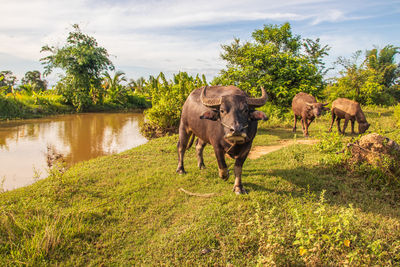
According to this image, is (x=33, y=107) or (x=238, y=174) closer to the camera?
(x=238, y=174)

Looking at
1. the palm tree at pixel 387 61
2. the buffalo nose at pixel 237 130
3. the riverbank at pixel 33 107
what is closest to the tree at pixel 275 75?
the buffalo nose at pixel 237 130

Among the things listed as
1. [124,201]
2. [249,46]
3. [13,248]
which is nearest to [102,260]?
[13,248]

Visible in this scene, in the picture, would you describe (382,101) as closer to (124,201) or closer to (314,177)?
(314,177)

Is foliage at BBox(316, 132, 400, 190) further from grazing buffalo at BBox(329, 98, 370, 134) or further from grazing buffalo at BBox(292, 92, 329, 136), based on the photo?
grazing buffalo at BBox(329, 98, 370, 134)

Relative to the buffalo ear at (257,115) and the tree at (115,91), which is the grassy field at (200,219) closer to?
the buffalo ear at (257,115)

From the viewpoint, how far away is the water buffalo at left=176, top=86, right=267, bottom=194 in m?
3.35

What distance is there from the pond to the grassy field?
1.72 m

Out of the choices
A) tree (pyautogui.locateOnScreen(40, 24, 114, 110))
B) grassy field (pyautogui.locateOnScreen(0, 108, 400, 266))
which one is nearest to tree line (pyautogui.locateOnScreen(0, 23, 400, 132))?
tree (pyautogui.locateOnScreen(40, 24, 114, 110))

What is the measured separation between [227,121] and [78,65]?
1907cm

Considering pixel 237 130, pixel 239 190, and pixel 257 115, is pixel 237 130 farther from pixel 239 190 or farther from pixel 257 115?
pixel 239 190

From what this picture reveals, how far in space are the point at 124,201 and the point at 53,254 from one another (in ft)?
4.18

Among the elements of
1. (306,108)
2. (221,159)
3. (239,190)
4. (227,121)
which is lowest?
(239,190)

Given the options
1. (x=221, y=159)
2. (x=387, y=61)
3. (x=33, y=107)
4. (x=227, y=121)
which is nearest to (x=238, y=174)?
(x=221, y=159)

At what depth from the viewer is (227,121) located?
133 inches
